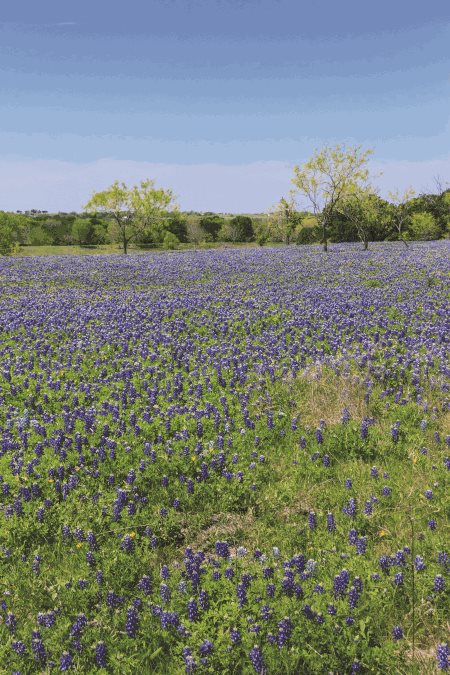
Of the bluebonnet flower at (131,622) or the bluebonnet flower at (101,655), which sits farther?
the bluebonnet flower at (131,622)

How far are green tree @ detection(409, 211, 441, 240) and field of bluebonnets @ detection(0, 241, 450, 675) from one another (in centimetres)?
5512

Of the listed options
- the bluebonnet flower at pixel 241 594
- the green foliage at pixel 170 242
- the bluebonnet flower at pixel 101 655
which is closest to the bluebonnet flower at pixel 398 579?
the bluebonnet flower at pixel 241 594

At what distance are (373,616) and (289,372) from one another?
5.19 metres

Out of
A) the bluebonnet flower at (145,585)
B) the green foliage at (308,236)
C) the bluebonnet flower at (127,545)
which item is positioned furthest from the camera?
the green foliage at (308,236)

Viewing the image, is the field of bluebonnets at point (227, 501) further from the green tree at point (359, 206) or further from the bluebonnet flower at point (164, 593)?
the green tree at point (359, 206)

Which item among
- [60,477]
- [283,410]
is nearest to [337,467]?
[283,410]

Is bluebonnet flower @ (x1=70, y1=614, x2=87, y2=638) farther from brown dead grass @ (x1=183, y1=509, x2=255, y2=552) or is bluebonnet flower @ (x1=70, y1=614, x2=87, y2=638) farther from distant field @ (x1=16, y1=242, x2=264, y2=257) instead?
distant field @ (x1=16, y1=242, x2=264, y2=257)

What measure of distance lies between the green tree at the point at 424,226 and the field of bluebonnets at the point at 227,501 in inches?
2170

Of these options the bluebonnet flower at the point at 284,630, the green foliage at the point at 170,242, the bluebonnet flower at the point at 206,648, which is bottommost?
the bluebonnet flower at the point at 206,648

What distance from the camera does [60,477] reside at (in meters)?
5.81

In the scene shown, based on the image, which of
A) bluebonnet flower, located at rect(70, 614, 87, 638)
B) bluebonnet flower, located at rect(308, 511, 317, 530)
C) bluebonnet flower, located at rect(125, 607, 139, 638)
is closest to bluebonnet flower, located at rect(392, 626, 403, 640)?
bluebonnet flower, located at rect(308, 511, 317, 530)

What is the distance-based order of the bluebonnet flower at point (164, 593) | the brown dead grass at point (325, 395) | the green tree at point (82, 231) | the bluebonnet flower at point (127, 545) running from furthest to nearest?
the green tree at point (82, 231) → the brown dead grass at point (325, 395) → the bluebonnet flower at point (127, 545) → the bluebonnet flower at point (164, 593)

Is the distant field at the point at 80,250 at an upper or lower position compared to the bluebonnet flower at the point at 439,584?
upper

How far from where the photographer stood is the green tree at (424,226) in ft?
200
